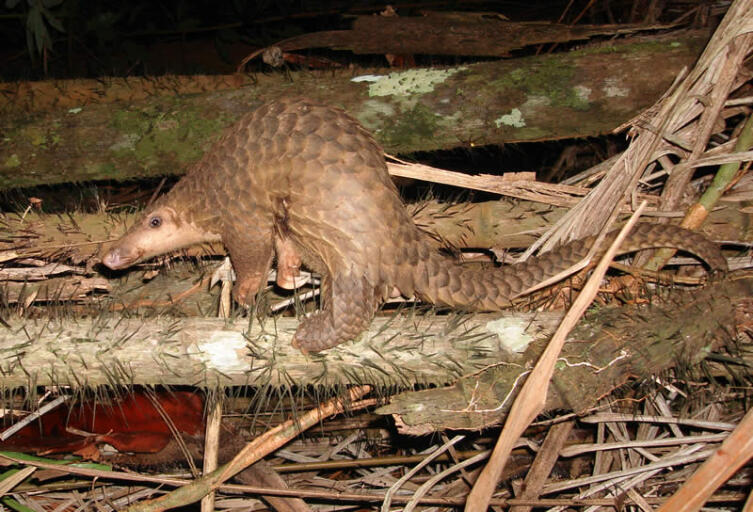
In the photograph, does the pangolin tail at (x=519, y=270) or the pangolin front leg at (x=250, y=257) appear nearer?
the pangolin tail at (x=519, y=270)

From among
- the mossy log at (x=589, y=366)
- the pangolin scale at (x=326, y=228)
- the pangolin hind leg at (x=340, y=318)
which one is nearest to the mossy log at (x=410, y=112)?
the pangolin scale at (x=326, y=228)

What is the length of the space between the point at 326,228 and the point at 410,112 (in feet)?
3.36

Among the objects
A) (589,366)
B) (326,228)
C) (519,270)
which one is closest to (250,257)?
(326,228)

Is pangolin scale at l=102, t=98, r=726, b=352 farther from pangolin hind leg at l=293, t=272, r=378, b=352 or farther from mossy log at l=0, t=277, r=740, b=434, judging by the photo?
mossy log at l=0, t=277, r=740, b=434

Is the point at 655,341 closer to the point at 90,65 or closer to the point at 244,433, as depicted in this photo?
the point at 244,433

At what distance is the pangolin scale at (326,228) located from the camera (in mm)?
2020

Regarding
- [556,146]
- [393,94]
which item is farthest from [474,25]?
[556,146]

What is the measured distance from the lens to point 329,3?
452 centimetres

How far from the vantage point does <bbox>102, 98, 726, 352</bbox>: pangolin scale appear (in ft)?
6.63

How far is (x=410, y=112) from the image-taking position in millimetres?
2818

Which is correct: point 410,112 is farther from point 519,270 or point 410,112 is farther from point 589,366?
point 589,366

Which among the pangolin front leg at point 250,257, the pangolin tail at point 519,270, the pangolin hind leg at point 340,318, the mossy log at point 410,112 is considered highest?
the mossy log at point 410,112

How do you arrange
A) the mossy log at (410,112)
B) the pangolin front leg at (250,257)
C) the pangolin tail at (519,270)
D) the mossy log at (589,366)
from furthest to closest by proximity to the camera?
the mossy log at (410,112)
the pangolin front leg at (250,257)
the pangolin tail at (519,270)
the mossy log at (589,366)

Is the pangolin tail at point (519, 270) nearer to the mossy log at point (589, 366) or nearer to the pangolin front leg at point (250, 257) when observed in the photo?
the mossy log at point (589, 366)
